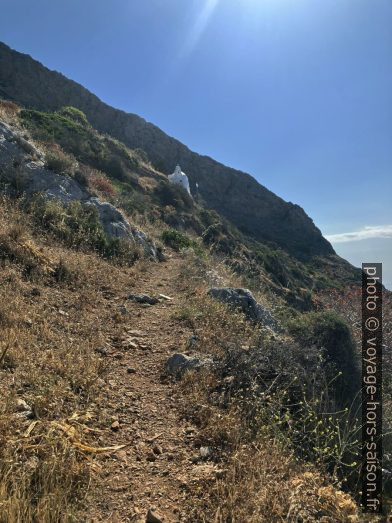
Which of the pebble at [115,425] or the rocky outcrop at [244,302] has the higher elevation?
the rocky outcrop at [244,302]

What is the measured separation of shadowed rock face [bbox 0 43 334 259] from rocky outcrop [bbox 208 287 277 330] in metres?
38.4

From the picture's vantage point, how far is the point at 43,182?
11.2 m

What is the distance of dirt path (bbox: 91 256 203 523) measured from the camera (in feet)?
9.01

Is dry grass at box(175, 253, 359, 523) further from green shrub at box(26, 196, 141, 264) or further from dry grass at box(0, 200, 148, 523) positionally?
green shrub at box(26, 196, 141, 264)

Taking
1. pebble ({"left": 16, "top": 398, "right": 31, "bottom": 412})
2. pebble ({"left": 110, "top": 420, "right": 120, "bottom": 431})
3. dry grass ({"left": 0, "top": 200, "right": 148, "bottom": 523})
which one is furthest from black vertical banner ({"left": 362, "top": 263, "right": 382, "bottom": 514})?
pebble ({"left": 16, "top": 398, "right": 31, "bottom": 412})

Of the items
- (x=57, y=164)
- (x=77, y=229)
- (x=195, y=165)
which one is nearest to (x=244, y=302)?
(x=77, y=229)

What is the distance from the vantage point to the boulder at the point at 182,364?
4746mm

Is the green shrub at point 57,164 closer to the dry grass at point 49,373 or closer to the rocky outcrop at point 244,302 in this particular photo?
the dry grass at point 49,373

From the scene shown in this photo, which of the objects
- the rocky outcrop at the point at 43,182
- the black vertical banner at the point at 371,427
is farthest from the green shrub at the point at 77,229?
the black vertical banner at the point at 371,427

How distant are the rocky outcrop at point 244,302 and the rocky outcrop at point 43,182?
3.91m

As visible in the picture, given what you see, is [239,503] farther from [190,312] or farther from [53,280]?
[53,280]

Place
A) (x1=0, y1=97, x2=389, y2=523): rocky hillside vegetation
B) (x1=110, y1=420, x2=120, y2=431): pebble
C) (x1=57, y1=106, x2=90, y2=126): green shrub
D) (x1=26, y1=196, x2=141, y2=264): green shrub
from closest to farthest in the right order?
(x1=0, y1=97, x2=389, y2=523): rocky hillside vegetation < (x1=110, y1=420, x2=120, y2=431): pebble < (x1=26, y1=196, x2=141, y2=264): green shrub < (x1=57, y1=106, x2=90, y2=126): green shrub

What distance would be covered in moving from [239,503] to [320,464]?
885mm

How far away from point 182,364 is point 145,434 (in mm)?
1346
